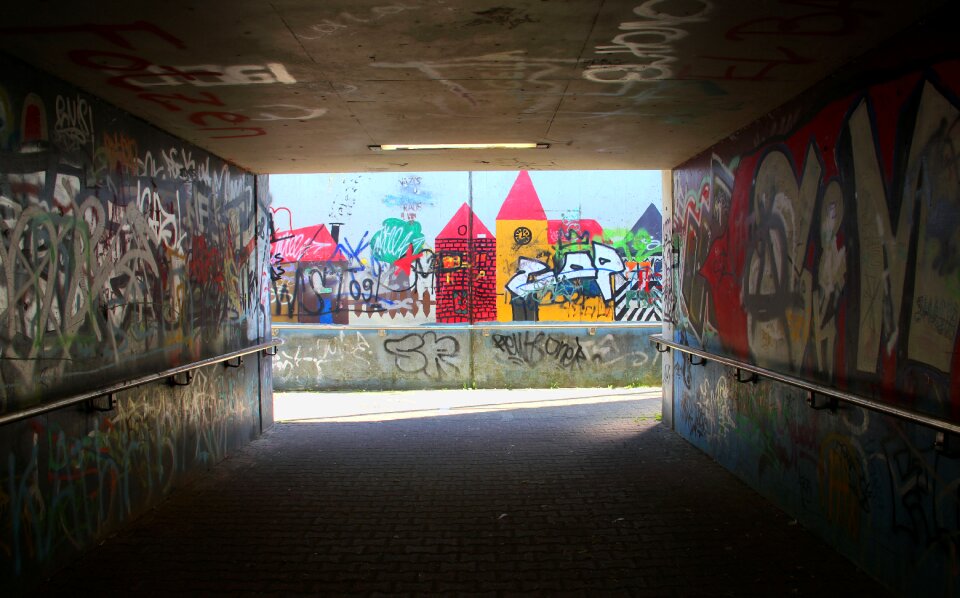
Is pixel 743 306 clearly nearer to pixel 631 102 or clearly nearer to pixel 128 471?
pixel 631 102

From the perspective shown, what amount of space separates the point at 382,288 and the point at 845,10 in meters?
9.09

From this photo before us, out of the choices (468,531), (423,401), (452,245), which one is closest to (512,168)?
(452,245)

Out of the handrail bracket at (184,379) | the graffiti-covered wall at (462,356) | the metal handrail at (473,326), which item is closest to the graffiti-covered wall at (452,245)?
the metal handrail at (473,326)

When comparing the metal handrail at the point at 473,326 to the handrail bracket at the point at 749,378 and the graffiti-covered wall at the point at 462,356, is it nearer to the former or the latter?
the graffiti-covered wall at the point at 462,356

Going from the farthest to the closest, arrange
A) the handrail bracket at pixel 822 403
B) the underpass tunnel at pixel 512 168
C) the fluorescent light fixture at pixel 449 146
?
the fluorescent light fixture at pixel 449 146
the handrail bracket at pixel 822 403
the underpass tunnel at pixel 512 168

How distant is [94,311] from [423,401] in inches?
251

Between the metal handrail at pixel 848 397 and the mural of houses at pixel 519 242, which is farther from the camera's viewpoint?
the mural of houses at pixel 519 242

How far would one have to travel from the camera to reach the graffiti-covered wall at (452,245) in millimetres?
11492

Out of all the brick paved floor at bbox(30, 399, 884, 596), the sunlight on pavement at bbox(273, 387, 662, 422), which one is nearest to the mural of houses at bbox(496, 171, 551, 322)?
the sunlight on pavement at bbox(273, 387, 662, 422)

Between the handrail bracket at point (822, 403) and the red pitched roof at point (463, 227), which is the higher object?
the red pitched roof at point (463, 227)

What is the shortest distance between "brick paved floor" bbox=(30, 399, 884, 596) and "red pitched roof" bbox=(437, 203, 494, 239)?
501cm

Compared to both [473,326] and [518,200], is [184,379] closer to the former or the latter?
[473,326]

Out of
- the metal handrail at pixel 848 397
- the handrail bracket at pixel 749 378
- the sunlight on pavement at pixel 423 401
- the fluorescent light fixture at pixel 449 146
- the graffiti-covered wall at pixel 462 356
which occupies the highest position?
the fluorescent light fixture at pixel 449 146

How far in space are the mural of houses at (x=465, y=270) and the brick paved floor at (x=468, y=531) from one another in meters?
4.46
